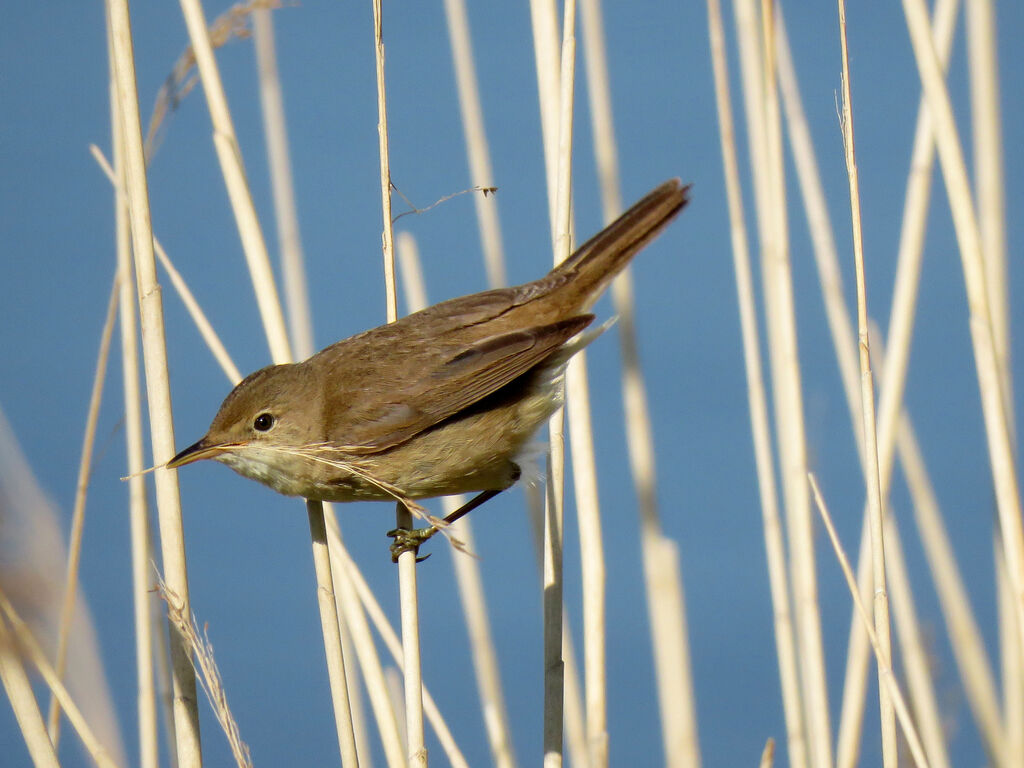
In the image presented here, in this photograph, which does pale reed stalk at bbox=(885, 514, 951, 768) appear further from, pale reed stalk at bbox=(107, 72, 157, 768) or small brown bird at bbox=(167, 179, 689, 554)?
pale reed stalk at bbox=(107, 72, 157, 768)

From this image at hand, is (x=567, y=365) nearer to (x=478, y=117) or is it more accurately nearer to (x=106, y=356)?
(x=478, y=117)

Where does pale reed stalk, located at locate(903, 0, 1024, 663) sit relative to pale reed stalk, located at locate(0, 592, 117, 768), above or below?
above

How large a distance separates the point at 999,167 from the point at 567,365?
1.03 metres

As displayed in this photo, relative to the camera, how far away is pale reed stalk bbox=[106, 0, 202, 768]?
5.04 feet

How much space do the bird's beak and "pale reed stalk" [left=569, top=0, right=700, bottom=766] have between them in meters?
0.65

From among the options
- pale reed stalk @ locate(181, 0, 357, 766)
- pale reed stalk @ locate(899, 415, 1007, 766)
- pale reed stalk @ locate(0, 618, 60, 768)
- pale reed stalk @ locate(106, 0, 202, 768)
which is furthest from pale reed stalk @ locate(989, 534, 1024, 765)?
pale reed stalk @ locate(0, 618, 60, 768)

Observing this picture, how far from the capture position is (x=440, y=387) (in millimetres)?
2088

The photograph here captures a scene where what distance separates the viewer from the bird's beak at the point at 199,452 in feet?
5.28

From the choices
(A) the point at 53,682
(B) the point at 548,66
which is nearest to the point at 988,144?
(B) the point at 548,66

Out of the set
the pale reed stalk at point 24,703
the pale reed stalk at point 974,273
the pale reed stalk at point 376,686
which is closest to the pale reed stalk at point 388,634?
the pale reed stalk at point 376,686

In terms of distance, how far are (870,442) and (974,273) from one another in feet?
1.23

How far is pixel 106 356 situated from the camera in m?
2.06

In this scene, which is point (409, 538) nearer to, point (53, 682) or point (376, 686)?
point (376, 686)

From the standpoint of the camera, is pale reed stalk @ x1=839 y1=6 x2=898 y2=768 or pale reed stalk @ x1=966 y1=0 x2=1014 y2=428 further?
A: pale reed stalk @ x1=966 y1=0 x2=1014 y2=428
